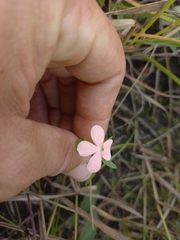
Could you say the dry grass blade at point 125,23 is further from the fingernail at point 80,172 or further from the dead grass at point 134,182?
the fingernail at point 80,172

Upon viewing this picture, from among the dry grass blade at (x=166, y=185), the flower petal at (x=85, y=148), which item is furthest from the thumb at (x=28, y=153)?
the dry grass blade at (x=166, y=185)

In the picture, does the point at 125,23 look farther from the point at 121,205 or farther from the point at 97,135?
the point at 121,205

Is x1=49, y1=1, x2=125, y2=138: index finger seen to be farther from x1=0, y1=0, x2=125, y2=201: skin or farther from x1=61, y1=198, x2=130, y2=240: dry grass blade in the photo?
x1=61, y1=198, x2=130, y2=240: dry grass blade

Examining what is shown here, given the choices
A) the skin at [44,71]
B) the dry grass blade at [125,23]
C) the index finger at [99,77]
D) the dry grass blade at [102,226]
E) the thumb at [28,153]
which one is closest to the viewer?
the skin at [44,71]

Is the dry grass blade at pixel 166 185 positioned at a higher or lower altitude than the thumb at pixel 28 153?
lower

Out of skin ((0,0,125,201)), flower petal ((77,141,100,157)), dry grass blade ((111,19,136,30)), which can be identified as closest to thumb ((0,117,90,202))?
skin ((0,0,125,201))
